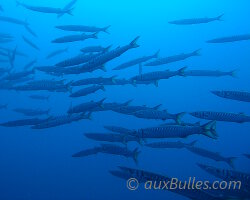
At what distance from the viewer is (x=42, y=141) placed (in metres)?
21.1

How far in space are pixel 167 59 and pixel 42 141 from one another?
43.3 feet

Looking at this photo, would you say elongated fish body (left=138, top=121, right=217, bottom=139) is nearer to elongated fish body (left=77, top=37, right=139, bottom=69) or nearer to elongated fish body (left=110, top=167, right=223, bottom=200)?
elongated fish body (left=110, top=167, right=223, bottom=200)

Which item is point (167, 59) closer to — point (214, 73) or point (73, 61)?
point (214, 73)

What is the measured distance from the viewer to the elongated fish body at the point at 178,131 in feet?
17.2

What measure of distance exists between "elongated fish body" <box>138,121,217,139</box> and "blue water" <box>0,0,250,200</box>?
35.9 feet

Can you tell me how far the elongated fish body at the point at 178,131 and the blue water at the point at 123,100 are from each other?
11.0m

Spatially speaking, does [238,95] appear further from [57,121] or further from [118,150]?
[57,121]

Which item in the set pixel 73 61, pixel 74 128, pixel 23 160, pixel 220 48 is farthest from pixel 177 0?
pixel 73 61

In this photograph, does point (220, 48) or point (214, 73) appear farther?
point (220, 48)

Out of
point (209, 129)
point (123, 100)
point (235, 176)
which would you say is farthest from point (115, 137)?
point (123, 100)

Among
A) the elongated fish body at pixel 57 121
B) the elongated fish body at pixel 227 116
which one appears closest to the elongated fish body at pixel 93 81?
the elongated fish body at pixel 57 121

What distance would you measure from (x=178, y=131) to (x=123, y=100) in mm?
20827

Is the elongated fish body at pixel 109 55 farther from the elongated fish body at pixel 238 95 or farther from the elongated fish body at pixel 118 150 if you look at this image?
the elongated fish body at pixel 118 150

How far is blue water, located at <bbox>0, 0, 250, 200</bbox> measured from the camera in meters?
16.8
